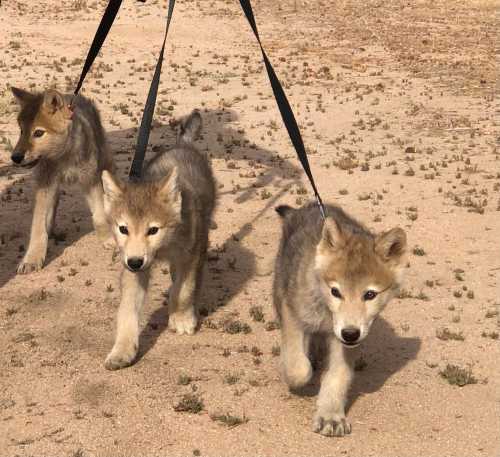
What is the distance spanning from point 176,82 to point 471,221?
48.6ft

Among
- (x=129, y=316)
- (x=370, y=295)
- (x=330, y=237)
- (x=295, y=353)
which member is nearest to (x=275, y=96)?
(x=330, y=237)

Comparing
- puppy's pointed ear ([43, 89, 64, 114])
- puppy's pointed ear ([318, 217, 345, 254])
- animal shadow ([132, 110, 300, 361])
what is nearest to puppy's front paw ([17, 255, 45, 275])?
puppy's pointed ear ([43, 89, 64, 114])

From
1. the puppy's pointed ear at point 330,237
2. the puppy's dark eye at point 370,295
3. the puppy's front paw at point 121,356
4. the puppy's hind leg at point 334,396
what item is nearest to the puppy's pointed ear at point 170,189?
the puppy's front paw at point 121,356

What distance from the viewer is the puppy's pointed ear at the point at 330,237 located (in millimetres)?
6105

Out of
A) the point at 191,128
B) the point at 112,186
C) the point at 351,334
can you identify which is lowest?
the point at 191,128

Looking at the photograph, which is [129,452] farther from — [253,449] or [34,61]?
[34,61]

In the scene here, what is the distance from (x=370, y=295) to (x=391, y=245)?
450 millimetres

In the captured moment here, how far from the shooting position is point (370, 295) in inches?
237

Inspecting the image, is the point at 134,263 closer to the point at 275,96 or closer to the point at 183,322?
the point at 183,322

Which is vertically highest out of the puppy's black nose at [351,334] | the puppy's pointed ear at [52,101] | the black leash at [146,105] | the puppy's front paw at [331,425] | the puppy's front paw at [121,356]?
the black leash at [146,105]

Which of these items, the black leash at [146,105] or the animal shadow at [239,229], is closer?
the black leash at [146,105]

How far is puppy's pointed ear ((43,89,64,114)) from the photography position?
10568mm

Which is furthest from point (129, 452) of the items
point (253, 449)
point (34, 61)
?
point (34, 61)

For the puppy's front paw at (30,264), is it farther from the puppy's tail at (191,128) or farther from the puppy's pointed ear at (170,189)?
the puppy's pointed ear at (170,189)
